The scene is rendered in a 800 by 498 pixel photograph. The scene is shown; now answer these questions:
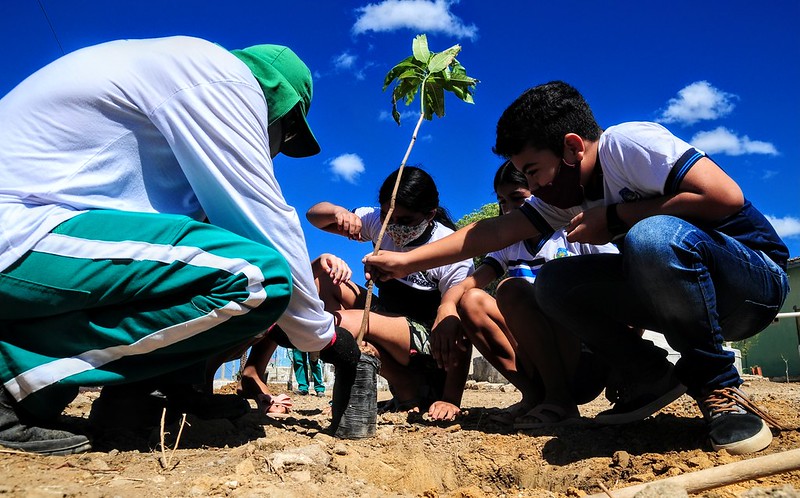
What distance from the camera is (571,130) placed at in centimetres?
254


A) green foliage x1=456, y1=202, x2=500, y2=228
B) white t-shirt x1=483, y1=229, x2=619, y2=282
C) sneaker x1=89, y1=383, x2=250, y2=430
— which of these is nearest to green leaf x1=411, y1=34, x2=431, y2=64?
white t-shirt x1=483, y1=229, x2=619, y2=282

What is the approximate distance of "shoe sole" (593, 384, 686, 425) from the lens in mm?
2518

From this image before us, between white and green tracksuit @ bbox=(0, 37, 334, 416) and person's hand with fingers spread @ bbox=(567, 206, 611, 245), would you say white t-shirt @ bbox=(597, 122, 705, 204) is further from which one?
white and green tracksuit @ bbox=(0, 37, 334, 416)

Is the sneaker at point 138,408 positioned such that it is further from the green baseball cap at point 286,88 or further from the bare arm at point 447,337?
the bare arm at point 447,337

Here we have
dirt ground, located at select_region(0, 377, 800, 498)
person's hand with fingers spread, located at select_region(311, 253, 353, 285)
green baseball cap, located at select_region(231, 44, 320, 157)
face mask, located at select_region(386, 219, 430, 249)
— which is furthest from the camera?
face mask, located at select_region(386, 219, 430, 249)

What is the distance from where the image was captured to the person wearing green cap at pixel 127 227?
72.9 inches

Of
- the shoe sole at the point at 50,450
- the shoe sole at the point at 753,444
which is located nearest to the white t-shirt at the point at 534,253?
the shoe sole at the point at 753,444

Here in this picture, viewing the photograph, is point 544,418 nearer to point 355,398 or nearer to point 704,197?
point 355,398

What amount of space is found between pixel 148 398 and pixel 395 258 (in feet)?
4.19

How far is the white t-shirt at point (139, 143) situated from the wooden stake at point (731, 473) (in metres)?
1.27

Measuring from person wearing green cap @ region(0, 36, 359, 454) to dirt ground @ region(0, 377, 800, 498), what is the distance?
27 cm

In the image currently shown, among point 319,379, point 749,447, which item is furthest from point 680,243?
point 319,379

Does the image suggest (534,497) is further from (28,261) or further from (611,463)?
(28,261)

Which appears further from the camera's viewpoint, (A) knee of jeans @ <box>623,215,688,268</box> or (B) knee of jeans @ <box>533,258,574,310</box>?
(B) knee of jeans @ <box>533,258,574,310</box>
